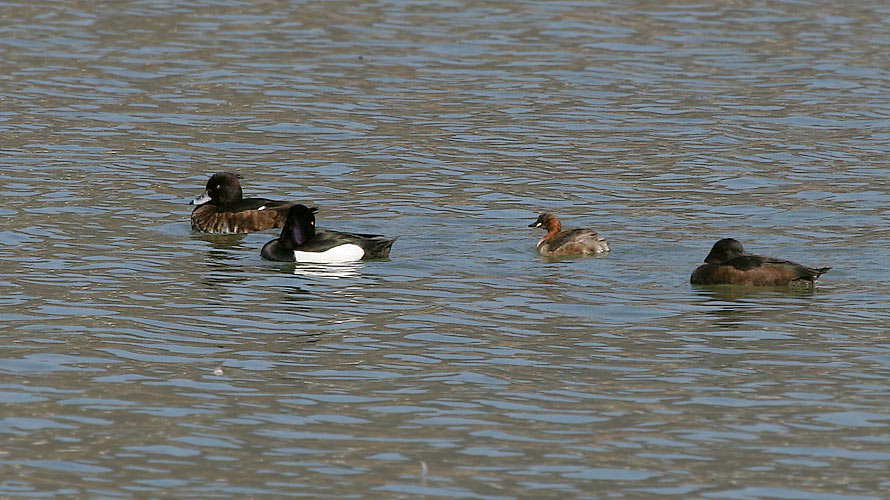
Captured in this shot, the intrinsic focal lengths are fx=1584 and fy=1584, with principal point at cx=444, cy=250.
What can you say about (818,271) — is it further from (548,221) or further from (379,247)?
(379,247)

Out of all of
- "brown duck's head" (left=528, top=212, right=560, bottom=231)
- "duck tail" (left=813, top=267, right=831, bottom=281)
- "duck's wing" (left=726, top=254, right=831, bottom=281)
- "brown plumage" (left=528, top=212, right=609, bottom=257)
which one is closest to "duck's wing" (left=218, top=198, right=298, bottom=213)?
"brown duck's head" (left=528, top=212, right=560, bottom=231)

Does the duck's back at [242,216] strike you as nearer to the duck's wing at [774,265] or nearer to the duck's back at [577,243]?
the duck's back at [577,243]

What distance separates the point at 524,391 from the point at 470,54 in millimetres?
18755

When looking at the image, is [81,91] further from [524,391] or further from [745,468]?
[745,468]

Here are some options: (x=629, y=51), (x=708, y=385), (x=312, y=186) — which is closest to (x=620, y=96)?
(x=629, y=51)

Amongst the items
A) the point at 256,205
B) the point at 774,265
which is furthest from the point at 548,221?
the point at 256,205

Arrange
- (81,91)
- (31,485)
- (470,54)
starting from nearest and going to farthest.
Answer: (31,485)
(81,91)
(470,54)

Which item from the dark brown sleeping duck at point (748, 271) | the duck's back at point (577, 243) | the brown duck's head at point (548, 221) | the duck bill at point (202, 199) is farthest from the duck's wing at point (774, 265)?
the duck bill at point (202, 199)

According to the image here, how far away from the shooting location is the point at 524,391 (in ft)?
37.4

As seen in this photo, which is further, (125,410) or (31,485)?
(125,410)

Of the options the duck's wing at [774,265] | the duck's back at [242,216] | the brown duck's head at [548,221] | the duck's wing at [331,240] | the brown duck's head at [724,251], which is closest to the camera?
the duck's wing at [774,265]

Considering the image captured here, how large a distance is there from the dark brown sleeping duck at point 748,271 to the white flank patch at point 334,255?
11.5 ft

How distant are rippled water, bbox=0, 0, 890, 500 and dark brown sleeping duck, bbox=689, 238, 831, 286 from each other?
8.1 inches

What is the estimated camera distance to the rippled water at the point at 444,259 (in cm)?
1009
